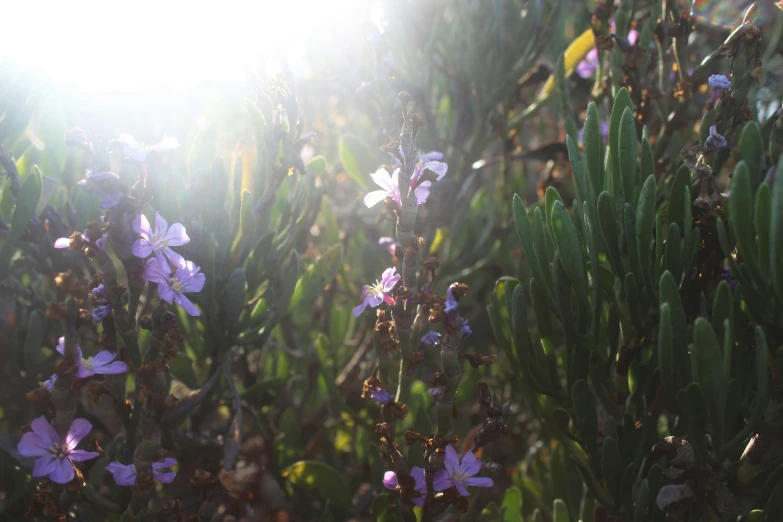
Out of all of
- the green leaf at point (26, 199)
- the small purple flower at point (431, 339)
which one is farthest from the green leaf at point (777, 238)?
the green leaf at point (26, 199)

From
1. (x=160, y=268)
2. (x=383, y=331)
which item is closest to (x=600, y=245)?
(x=383, y=331)

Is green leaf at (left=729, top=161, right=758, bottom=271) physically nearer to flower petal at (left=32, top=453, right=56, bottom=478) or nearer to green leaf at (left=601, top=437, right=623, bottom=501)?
green leaf at (left=601, top=437, right=623, bottom=501)

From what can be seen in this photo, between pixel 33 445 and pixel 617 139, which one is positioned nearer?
pixel 33 445

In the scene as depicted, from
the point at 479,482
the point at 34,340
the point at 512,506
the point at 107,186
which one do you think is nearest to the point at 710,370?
the point at 479,482

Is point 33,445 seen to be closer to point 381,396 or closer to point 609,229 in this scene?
point 381,396

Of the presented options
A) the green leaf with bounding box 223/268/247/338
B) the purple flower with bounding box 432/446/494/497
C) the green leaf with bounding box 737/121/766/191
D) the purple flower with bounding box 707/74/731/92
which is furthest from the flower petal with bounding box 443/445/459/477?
the purple flower with bounding box 707/74/731/92

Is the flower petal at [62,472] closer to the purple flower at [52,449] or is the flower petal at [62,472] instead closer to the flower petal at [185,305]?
the purple flower at [52,449]
